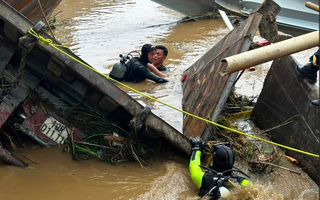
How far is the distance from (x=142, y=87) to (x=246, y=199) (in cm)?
348

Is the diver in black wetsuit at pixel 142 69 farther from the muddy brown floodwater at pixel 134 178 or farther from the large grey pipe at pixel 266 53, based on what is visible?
the large grey pipe at pixel 266 53

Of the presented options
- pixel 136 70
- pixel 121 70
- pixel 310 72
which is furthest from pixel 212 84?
pixel 121 70

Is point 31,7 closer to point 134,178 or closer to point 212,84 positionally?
point 212,84

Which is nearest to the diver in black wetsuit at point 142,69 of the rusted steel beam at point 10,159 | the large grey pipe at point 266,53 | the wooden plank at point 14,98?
the wooden plank at point 14,98

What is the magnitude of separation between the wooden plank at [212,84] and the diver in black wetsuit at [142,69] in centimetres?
87

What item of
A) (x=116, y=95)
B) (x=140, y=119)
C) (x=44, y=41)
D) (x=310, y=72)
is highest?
(x=310, y=72)

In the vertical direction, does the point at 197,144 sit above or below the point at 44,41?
below

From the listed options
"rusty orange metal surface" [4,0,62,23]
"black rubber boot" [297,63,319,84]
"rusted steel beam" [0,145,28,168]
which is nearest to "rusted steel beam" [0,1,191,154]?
"rusted steel beam" [0,145,28,168]

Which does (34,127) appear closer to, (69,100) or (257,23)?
(69,100)

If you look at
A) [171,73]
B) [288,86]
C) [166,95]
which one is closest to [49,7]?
[171,73]

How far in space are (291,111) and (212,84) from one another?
0.97 metres

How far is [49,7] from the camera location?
871cm

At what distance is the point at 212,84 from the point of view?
4.86 metres

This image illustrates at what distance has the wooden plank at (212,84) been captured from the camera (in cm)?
437
